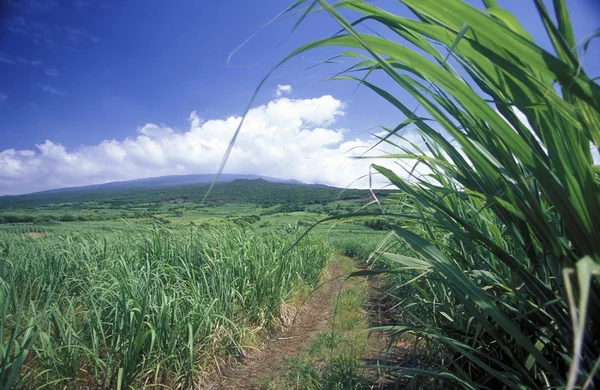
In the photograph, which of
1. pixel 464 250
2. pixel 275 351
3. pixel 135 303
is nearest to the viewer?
pixel 464 250

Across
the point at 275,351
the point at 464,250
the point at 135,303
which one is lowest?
the point at 275,351

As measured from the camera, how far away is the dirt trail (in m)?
2.91

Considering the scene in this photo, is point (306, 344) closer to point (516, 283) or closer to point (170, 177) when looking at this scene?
point (516, 283)

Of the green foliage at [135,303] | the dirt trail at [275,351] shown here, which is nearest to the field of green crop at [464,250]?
the green foliage at [135,303]

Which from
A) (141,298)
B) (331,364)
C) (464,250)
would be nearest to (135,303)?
(141,298)

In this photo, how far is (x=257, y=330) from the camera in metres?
3.80

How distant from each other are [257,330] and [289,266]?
55.6 inches

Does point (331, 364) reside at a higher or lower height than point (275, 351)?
higher

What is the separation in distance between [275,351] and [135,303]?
1755 millimetres

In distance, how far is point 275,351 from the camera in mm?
3656

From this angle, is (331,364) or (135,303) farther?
(135,303)

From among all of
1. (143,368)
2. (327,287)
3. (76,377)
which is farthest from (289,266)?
(76,377)

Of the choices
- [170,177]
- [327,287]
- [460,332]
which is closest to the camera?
[460,332]

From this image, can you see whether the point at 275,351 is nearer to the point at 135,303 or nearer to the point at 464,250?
the point at 135,303
